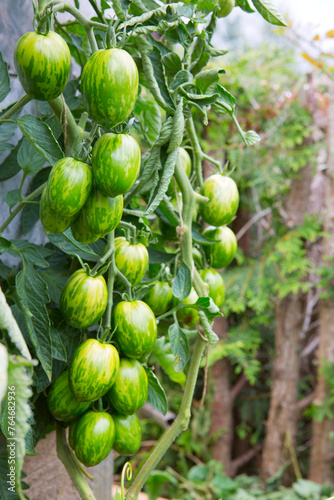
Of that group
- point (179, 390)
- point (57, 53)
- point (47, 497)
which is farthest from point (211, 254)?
point (179, 390)

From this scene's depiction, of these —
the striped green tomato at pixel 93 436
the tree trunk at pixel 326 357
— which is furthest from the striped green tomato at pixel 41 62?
the tree trunk at pixel 326 357

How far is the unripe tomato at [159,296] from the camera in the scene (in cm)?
39

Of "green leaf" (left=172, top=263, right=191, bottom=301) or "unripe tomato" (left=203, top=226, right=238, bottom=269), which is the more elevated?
"green leaf" (left=172, top=263, right=191, bottom=301)

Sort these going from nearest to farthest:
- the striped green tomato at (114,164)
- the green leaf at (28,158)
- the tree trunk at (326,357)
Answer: the striped green tomato at (114,164) < the green leaf at (28,158) < the tree trunk at (326,357)

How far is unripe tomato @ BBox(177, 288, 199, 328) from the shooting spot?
40 cm

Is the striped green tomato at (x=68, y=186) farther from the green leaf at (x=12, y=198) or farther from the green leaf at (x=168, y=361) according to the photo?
the green leaf at (x=168, y=361)

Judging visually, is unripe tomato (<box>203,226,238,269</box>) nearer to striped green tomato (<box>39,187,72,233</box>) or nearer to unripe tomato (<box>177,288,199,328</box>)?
unripe tomato (<box>177,288,199,328</box>)

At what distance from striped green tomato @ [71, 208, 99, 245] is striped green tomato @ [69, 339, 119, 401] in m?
0.08

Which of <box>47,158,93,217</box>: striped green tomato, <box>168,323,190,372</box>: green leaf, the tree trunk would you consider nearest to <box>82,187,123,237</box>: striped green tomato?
<box>47,158,93,217</box>: striped green tomato

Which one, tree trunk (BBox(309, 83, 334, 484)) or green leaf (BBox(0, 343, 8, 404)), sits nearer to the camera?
green leaf (BBox(0, 343, 8, 404))

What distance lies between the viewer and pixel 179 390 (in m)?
1.77

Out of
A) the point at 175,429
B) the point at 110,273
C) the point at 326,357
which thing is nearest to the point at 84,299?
the point at 110,273

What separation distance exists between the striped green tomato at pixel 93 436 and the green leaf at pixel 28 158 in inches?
8.3

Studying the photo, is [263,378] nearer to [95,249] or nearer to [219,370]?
[219,370]
